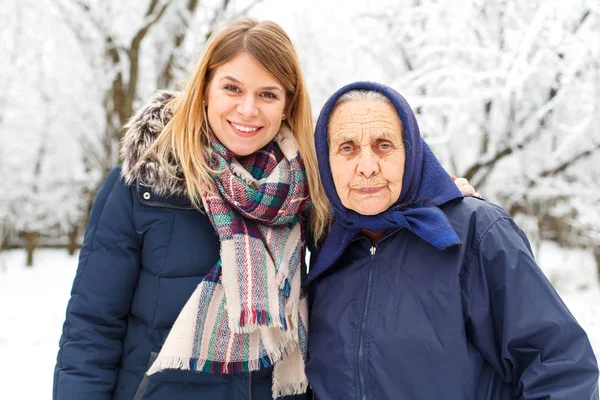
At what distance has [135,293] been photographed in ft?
6.48

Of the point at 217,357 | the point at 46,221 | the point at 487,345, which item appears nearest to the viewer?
the point at 487,345

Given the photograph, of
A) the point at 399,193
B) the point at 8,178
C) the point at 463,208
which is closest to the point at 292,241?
the point at 399,193

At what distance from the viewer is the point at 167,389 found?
1924 mm

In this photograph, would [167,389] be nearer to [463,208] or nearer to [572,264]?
[463,208]

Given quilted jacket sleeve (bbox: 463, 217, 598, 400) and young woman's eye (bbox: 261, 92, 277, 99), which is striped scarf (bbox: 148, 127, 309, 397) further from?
quilted jacket sleeve (bbox: 463, 217, 598, 400)

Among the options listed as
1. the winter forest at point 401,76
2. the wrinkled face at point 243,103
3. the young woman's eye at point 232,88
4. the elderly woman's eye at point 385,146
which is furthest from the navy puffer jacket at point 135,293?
the winter forest at point 401,76

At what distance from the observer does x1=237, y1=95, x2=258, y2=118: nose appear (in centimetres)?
200

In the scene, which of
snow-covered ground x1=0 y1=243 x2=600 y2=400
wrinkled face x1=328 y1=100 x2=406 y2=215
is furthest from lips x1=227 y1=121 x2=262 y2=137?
snow-covered ground x1=0 y1=243 x2=600 y2=400

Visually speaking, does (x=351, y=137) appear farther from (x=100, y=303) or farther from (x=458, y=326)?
(x=100, y=303)

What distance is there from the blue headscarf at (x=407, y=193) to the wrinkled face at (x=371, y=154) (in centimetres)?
3

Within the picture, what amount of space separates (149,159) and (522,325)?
139 centimetres

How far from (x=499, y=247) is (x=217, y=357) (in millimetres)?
1036

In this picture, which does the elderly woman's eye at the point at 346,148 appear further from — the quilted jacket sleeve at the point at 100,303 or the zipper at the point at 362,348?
the quilted jacket sleeve at the point at 100,303

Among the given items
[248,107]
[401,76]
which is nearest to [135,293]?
[248,107]
